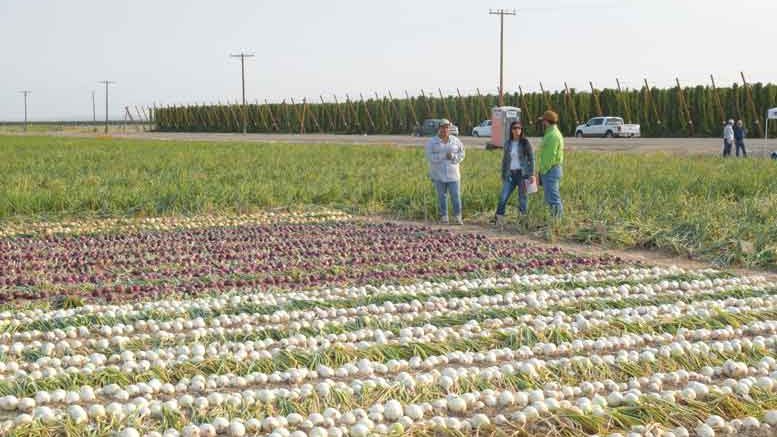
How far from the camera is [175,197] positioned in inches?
513

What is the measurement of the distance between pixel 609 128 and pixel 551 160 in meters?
33.6

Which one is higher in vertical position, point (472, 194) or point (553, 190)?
point (553, 190)

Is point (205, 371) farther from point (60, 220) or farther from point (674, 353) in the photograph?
point (60, 220)

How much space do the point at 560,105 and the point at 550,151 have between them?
39606 millimetres

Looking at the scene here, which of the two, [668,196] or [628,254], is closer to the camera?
[628,254]

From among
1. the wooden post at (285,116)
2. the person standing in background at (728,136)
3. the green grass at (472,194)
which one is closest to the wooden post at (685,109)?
the person standing in background at (728,136)

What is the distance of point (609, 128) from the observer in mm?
43094

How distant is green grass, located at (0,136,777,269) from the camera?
388 inches

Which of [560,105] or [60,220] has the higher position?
[560,105]

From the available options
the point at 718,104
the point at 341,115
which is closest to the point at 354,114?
the point at 341,115

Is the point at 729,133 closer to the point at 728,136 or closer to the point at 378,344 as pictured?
the point at 728,136

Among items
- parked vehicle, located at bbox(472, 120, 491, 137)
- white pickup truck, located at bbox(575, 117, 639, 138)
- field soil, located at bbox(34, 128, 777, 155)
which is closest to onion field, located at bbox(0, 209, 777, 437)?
field soil, located at bbox(34, 128, 777, 155)

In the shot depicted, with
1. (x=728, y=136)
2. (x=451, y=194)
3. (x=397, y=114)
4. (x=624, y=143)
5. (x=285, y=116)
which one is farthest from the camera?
(x=285, y=116)

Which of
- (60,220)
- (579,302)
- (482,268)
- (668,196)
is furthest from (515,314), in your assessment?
(60,220)
